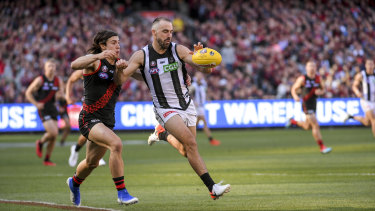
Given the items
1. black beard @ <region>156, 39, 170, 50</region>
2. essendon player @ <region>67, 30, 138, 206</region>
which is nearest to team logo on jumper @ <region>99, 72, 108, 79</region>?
essendon player @ <region>67, 30, 138, 206</region>

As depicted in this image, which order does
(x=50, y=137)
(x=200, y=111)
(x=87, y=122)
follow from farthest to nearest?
(x=200, y=111)
(x=50, y=137)
(x=87, y=122)

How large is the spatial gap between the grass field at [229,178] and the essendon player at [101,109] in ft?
1.92

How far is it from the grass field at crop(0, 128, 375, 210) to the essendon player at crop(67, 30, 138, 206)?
585 mm

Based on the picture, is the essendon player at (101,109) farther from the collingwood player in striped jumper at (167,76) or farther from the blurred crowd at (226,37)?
the blurred crowd at (226,37)

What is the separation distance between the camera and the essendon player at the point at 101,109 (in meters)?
9.51

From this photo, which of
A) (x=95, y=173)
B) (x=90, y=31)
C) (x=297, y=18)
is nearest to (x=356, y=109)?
(x=297, y=18)

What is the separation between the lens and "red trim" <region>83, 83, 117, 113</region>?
32.1 feet

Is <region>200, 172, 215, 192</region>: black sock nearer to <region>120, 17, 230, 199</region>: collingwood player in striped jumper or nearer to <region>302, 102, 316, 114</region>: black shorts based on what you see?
<region>120, 17, 230, 199</region>: collingwood player in striped jumper

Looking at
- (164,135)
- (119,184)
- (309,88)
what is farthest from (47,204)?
(309,88)

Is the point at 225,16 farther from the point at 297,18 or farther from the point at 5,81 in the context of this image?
the point at 5,81

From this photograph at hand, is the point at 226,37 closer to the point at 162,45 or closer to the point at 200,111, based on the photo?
the point at 200,111

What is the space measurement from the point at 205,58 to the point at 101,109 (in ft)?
5.34

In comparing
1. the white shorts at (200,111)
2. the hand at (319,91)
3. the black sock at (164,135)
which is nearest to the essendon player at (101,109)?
the black sock at (164,135)

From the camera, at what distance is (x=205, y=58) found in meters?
9.45
